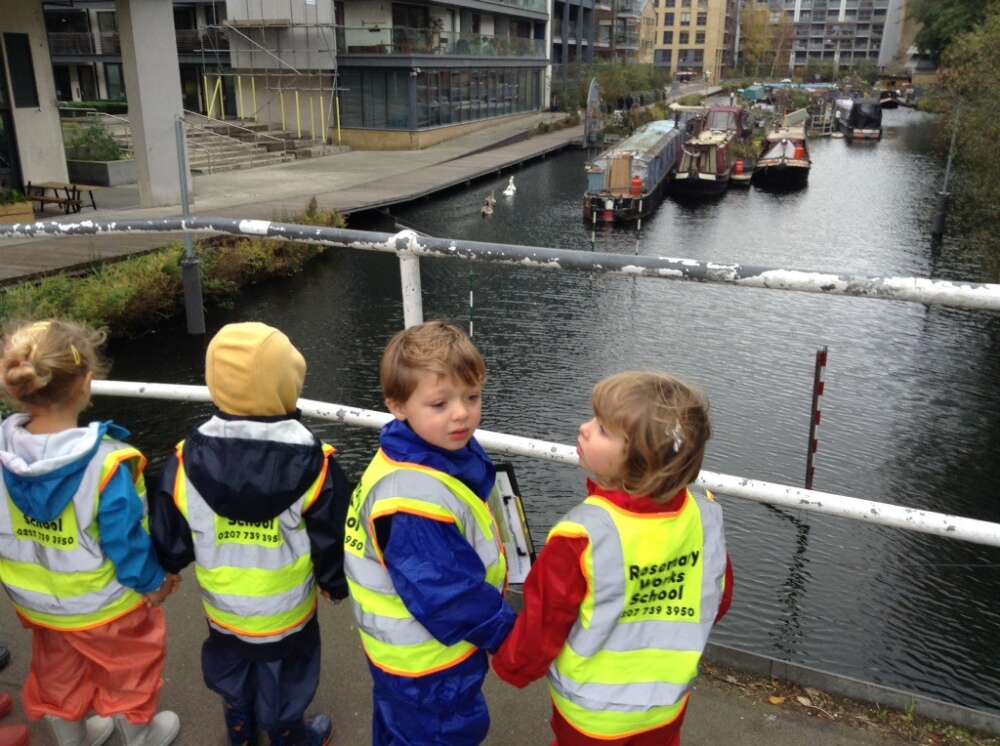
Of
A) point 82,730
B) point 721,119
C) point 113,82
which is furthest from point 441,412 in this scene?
point 113,82

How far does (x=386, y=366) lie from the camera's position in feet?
6.04

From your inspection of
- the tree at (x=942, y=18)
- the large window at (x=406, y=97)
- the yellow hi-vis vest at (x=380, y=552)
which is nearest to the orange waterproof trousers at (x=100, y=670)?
A: the yellow hi-vis vest at (x=380, y=552)

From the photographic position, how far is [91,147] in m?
20.8

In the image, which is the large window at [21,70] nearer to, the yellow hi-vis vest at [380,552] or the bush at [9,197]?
the bush at [9,197]

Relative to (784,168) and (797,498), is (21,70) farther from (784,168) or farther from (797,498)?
(784,168)

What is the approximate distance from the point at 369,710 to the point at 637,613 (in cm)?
110

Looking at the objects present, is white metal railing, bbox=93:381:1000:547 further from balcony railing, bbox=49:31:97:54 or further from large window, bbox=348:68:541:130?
balcony railing, bbox=49:31:97:54

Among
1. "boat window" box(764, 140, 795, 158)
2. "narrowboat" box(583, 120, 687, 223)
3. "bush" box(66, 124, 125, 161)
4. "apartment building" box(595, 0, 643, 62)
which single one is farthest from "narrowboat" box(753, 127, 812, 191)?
"apartment building" box(595, 0, 643, 62)

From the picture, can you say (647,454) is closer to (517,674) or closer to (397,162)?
(517,674)

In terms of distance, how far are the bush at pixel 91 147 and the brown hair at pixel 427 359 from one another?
2167 centimetres

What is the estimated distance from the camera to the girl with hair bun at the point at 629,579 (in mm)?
1610

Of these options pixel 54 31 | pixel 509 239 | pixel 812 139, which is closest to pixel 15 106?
pixel 509 239

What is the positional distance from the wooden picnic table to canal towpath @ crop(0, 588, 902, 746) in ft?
50.6

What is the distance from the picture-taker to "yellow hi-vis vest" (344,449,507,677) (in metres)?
1.74
